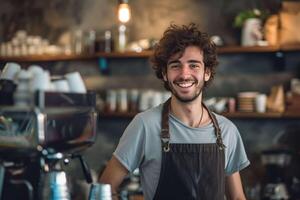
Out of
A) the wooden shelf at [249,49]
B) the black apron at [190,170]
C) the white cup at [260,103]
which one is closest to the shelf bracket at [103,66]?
the wooden shelf at [249,49]

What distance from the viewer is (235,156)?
2463 mm

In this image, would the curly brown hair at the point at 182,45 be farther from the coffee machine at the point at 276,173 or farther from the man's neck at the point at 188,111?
the coffee machine at the point at 276,173

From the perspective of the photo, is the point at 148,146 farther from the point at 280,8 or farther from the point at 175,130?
the point at 280,8


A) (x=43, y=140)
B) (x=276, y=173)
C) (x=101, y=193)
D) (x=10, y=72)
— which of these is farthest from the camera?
(x=276, y=173)

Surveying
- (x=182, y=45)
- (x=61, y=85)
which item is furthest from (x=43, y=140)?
(x=182, y=45)

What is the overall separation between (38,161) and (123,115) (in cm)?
290

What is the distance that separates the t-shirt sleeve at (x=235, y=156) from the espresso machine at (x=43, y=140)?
59cm

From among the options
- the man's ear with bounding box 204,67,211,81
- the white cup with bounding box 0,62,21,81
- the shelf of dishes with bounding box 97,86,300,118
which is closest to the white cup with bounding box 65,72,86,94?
the white cup with bounding box 0,62,21,81

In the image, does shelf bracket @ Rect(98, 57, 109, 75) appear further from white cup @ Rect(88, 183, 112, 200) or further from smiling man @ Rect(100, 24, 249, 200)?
white cup @ Rect(88, 183, 112, 200)

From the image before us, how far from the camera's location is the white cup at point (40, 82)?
2.01 m

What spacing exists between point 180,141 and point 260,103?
240 cm

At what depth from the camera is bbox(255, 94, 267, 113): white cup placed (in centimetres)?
461

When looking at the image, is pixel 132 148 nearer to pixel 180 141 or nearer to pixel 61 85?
pixel 180 141

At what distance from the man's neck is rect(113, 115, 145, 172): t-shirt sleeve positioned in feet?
0.51
